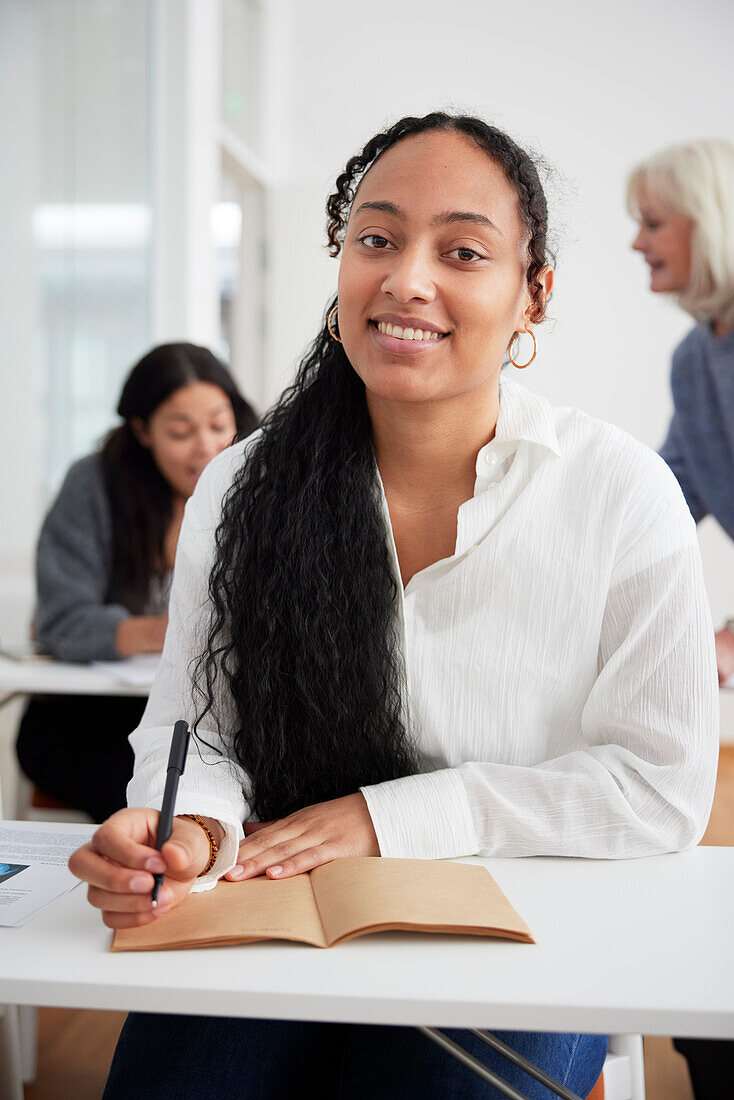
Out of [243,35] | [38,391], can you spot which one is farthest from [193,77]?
[38,391]

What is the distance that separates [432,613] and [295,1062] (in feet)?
1.60

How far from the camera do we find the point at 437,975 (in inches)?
29.2

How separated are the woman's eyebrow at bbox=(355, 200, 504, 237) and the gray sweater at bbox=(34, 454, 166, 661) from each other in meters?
1.36

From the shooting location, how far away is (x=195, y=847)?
905 millimetres

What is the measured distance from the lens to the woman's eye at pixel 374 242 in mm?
1152

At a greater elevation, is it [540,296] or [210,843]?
[540,296]

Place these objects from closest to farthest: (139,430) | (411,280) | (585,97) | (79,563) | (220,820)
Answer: (220,820)
(411,280)
(79,563)
(139,430)
(585,97)

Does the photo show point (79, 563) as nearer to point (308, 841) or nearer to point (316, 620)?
point (316, 620)

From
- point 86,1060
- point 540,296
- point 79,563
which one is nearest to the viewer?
point 540,296

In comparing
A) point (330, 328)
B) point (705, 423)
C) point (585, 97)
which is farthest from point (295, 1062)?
point (585, 97)

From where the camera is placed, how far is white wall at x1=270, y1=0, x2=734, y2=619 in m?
4.91

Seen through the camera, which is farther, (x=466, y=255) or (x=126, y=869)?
(x=466, y=255)

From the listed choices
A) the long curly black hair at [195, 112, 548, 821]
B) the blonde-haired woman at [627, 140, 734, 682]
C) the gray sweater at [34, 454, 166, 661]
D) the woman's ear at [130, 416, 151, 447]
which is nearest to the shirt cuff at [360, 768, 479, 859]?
the long curly black hair at [195, 112, 548, 821]

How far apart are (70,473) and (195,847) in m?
1.78
